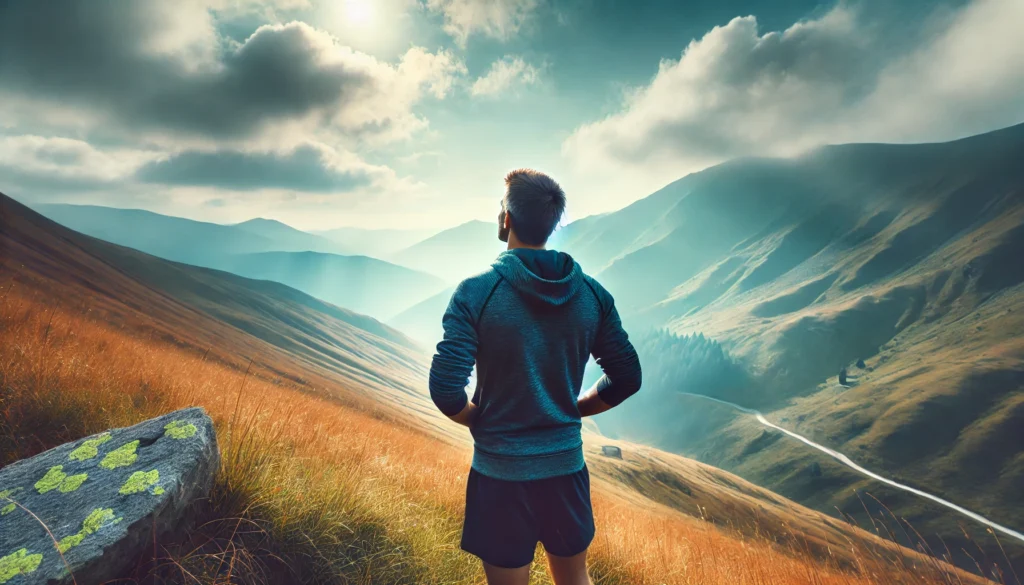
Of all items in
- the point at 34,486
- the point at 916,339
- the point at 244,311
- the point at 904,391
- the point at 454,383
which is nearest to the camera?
the point at 454,383

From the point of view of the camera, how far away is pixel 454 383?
291 cm

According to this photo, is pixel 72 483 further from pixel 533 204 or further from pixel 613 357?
pixel 613 357

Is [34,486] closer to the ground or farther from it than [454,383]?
closer to the ground

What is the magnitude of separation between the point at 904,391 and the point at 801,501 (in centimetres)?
6683

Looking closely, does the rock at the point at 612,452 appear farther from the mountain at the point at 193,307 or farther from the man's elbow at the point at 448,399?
the man's elbow at the point at 448,399

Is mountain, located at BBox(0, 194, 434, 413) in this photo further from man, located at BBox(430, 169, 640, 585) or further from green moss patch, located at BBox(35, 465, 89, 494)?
man, located at BBox(430, 169, 640, 585)

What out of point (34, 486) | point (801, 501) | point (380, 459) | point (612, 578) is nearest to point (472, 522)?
point (612, 578)

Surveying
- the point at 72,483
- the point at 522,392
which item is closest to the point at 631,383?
the point at 522,392

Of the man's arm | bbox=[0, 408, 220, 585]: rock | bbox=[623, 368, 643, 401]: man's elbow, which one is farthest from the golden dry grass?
bbox=[623, 368, 643, 401]: man's elbow

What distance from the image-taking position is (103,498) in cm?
301

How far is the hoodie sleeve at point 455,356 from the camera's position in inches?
114

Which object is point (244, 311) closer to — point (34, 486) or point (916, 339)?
point (34, 486)

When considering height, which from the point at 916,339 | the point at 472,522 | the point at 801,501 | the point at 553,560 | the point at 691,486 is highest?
the point at 472,522

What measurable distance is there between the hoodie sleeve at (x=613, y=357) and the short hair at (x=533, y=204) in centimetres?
68
